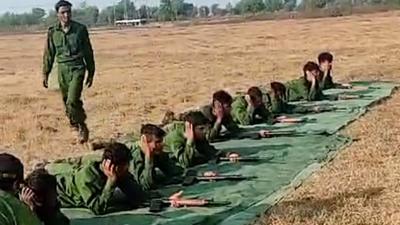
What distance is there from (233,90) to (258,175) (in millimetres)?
10034

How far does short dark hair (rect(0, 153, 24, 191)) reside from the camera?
4.79m

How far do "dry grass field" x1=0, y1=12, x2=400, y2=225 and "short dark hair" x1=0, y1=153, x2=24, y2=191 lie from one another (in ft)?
8.39

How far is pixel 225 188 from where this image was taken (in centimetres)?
820

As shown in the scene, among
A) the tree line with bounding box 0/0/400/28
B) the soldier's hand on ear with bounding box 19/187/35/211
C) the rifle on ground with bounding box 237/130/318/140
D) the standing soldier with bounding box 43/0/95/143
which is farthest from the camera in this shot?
the tree line with bounding box 0/0/400/28

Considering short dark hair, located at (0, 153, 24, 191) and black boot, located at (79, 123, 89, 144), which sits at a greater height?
short dark hair, located at (0, 153, 24, 191)

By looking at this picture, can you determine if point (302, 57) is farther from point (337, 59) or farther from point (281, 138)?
point (281, 138)

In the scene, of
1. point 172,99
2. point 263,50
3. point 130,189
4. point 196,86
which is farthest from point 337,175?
point 263,50

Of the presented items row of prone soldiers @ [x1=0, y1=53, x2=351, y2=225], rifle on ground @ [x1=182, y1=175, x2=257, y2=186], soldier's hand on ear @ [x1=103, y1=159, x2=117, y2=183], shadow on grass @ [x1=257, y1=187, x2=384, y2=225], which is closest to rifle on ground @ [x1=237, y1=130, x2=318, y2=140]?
row of prone soldiers @ [x1=0, y1=53, x2=351, y2=225]

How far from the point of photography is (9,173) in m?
4.84

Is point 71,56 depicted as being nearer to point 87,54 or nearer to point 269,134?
point 87,54

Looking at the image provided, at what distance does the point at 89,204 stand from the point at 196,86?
1330cm

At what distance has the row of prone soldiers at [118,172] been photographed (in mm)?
5020

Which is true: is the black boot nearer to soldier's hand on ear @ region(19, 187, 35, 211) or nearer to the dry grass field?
the dry grass field

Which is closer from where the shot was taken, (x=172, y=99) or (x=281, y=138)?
(x=281, y=138)
